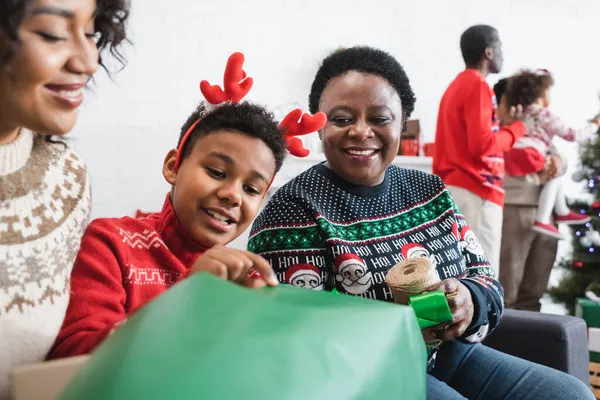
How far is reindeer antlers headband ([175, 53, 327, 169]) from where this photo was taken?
1.00 meters

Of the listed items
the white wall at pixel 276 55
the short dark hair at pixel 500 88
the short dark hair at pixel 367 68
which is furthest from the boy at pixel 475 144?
the white wall at pixel 276 55

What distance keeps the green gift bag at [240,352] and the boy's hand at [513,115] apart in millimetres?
2492

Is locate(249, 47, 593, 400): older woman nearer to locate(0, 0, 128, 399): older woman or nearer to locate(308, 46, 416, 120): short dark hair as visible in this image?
locate(308, 46, 416, 120): short dark hair

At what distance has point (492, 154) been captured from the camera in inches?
90.8

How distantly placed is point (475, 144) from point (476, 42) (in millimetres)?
424

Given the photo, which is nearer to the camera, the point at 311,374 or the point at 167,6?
the point at 311,374

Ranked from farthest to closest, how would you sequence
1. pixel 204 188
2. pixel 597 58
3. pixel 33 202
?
pixel 597 58 < pixel 204 188 < pixel 33 202

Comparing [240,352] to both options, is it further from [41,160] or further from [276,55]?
[276,55]

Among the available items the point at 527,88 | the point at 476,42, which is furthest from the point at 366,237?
the point at 527,88

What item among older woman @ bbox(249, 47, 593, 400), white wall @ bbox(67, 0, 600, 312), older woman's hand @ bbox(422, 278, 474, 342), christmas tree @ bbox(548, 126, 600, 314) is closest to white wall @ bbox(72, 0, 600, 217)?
white wall @ bbox(67, 0, 600, 312)

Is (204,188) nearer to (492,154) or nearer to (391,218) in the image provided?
(391,218)

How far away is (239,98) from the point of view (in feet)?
3.37

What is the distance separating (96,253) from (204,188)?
0.19 metres

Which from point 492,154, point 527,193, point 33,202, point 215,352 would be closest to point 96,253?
point 33,202
